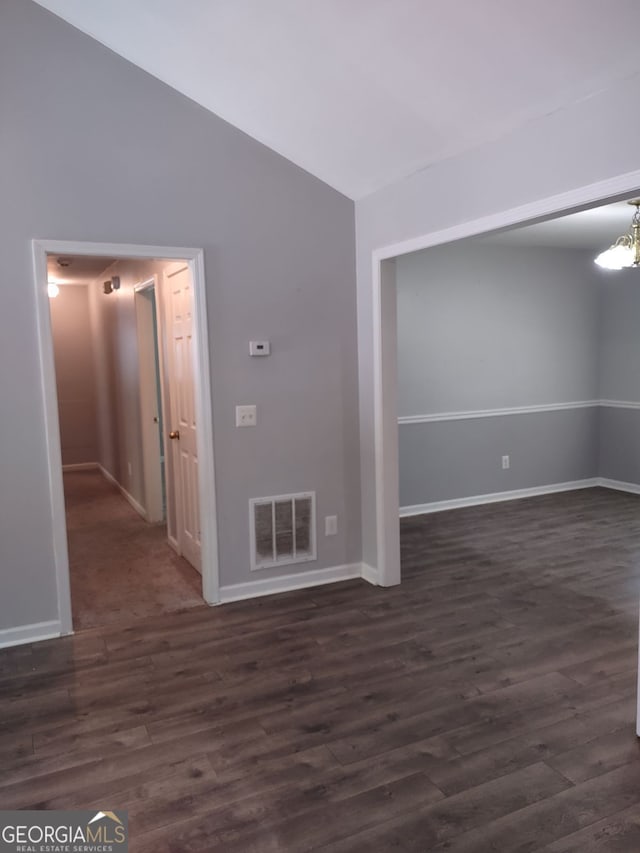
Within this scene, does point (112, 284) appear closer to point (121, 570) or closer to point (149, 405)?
point (149, 405)

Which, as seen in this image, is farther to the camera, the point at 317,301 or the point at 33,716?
the point at 317,301

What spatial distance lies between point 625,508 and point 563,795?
4.10 meters

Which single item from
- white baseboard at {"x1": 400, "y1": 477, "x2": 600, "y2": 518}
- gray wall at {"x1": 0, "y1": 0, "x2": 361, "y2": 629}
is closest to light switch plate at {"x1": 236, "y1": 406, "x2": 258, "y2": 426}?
gray wall at {"x1": 0, "y1": 0, "x2": 361, "y2": 629}

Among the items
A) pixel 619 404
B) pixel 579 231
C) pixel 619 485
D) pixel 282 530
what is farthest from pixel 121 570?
pixel 619 404

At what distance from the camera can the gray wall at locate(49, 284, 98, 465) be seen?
8.45m

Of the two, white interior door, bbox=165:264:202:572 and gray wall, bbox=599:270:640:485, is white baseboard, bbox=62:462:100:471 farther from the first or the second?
gray wall, bbox=599:270:640:485

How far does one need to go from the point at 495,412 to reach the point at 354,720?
3946 mm

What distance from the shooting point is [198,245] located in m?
3.56

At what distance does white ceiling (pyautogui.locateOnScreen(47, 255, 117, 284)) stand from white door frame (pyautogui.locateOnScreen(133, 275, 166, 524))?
81 centimetres

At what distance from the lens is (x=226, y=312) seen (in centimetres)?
366

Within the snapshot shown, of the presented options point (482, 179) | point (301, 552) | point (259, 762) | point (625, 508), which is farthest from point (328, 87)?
point (625, 508)

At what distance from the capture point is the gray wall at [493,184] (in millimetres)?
2299

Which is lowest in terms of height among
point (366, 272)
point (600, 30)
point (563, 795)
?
point (563, 795)

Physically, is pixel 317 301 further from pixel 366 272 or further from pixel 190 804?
pixel 190 804
